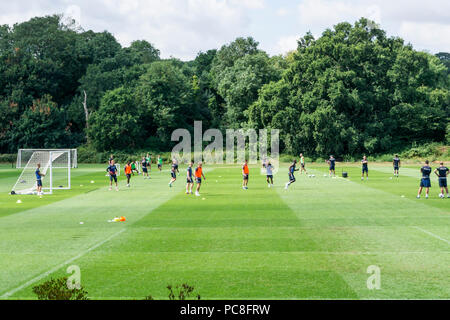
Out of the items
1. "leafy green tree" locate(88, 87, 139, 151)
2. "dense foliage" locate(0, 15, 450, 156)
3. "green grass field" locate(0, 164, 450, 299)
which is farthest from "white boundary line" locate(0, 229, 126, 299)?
"leafy green tree" locate(88, 87, 139, 151)

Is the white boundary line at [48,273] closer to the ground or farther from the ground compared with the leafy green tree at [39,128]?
closer to the ground

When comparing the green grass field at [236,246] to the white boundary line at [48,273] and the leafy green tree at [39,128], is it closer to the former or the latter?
the white boundary line at [48,273]

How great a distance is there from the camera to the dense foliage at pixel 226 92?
260 feet

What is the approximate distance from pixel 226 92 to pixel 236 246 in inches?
3112

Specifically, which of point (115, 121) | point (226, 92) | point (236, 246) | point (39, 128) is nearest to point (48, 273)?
point (236, 246)

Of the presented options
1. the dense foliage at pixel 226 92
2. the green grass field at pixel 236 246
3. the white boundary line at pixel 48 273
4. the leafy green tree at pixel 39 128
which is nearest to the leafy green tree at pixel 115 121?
the dense foliage at pixel 226 92

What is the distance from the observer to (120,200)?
28.0 metres

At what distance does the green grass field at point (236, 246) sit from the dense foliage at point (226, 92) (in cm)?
5374

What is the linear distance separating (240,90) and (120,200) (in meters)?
63.6

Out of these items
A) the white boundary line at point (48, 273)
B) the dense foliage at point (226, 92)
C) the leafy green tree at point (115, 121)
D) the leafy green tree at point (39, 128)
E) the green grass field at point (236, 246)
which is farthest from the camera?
the leafy green tree at point (39, 128)

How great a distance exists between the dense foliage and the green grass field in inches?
2116

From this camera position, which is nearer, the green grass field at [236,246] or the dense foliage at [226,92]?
the green grass field at [236,246]

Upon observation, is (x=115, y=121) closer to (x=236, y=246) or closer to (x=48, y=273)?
(x=236, y=246)

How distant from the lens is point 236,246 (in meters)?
14.5
